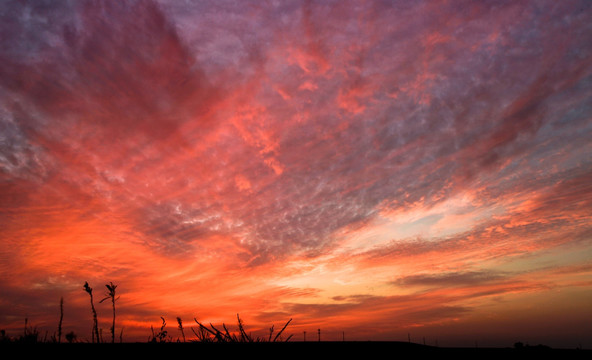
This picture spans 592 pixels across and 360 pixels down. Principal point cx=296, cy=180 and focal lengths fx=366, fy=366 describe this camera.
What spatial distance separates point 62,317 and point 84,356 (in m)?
5.27

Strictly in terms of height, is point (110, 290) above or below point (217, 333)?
above

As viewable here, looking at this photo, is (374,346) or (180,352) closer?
(180,352)

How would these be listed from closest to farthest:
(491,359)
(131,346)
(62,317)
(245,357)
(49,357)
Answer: (49,357)
(245,357)
(131,346)
(491,359)
(62,317)

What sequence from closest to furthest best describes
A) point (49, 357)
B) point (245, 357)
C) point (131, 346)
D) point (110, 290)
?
point (49, 357) → point (245, 357) → point (131, 346) → point (110, 290)

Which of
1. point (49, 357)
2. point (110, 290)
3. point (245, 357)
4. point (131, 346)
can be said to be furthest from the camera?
point (110, 290)

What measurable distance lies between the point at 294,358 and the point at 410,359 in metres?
1.74

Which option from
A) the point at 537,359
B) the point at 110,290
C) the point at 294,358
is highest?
the point at 110,290

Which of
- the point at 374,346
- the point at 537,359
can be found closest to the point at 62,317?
the point at 374,346

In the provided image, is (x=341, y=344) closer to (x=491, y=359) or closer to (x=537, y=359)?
(x=491, y=359)

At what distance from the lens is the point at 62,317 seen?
8414 millimetres

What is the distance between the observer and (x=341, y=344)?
6570 millimetres

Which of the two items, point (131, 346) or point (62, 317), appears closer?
point (131, 346)

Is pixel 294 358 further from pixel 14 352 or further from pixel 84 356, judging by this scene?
pixel 14 352

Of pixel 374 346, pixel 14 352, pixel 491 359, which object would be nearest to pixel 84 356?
pixel 14 352
